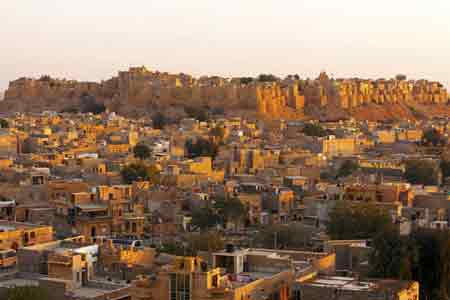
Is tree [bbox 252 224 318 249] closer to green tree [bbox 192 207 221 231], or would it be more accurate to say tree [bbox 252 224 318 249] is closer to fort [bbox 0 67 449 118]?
green tree [bbox 192 207 221 231]

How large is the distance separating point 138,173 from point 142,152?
9.33 m

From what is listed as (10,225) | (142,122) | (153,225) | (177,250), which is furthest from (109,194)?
(142,122)

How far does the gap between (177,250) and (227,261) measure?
3.31 meters

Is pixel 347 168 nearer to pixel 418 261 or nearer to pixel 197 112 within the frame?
pixel 418 261

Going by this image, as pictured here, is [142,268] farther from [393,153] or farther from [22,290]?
[393,153]

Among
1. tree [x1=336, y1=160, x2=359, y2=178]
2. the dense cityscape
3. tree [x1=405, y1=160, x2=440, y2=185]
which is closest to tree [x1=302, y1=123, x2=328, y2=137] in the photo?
the dense cityscape

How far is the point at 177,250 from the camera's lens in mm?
17594

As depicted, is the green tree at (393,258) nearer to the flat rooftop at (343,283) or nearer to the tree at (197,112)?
the flat rooftop at (343,283)

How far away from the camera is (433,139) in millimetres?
47500

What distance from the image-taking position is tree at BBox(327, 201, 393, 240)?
19.4 meters

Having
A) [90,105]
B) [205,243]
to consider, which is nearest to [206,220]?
[205,243]

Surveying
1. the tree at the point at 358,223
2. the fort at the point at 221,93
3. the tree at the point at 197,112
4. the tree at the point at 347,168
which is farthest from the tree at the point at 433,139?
the tree at the point at 358,223

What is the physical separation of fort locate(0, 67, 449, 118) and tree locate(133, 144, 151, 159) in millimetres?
32758

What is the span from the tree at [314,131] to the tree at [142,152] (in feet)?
48.4
